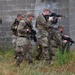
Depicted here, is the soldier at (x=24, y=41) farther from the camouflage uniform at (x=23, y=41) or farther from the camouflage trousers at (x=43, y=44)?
the camouflage trousers at (x=43, y=44)

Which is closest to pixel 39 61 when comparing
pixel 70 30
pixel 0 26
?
pixel 70 30

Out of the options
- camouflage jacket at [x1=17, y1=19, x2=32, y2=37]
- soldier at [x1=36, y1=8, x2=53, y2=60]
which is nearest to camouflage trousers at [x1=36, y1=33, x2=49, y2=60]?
soldier at [x1=36, y1=8, x2=53, y2=60]

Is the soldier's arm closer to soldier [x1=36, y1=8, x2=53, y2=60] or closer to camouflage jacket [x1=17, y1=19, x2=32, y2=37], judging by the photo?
soldier [x1=36, y1=8, x2=53, y2=60]

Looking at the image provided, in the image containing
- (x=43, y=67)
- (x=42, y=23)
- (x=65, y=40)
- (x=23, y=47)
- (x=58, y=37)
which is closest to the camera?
(x=23, y=47)

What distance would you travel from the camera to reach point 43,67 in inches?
426

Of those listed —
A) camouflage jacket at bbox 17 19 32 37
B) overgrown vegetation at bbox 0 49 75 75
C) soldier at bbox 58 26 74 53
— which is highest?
camouflage jacket at bbox 17 19 32 37

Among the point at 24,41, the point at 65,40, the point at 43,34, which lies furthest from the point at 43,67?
the point at 65,40

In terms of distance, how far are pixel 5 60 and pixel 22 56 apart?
1.75m

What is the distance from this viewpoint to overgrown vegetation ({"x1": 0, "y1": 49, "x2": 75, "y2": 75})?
9609 millimetres

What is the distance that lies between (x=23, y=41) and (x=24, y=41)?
0.03 metres

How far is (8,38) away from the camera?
45.4ft

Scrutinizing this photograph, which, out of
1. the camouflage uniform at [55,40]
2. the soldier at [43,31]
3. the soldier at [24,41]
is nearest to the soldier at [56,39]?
the camouflage uniform at [55,40]

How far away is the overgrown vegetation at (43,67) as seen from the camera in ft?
31.5

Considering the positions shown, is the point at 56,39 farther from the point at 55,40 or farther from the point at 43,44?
the point at 43,44
